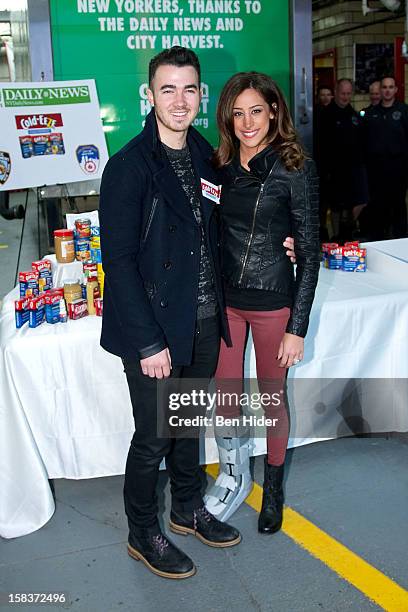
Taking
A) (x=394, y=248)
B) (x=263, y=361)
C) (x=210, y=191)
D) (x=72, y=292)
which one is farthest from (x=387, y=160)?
(x=210, y=191)

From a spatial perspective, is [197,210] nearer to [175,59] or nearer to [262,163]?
[262,163]

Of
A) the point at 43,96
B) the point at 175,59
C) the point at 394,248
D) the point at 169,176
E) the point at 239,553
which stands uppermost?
the point at 43,96

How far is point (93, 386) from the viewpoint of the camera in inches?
97.4

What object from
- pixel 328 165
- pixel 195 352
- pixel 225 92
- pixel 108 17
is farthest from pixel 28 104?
pixel 328 165

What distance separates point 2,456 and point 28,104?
77.4 inches

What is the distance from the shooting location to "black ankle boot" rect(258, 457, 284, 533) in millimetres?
2275

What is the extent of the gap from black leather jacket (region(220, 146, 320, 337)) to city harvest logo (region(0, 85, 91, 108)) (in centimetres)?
184

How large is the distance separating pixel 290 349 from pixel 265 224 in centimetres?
38

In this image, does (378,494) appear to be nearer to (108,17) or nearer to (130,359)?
(130,359)

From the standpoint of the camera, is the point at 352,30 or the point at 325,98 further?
the point at 352,30

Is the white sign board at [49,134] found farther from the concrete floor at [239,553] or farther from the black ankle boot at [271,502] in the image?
the black ankle boot at [271,502]

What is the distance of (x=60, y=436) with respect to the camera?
247cm

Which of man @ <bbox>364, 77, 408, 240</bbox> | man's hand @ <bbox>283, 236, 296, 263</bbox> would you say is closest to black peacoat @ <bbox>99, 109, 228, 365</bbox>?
man's hand @ <bbox>283, 236, 296, 263</bbox>

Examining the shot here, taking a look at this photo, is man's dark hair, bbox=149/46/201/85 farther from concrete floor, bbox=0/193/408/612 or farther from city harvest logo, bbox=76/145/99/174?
city harvest logo, bbox=76/145/99/174
